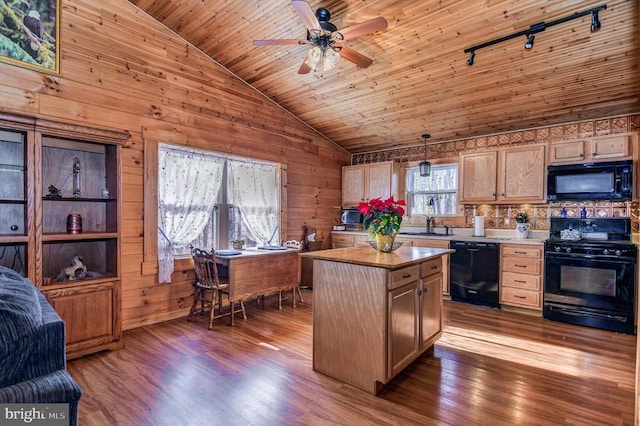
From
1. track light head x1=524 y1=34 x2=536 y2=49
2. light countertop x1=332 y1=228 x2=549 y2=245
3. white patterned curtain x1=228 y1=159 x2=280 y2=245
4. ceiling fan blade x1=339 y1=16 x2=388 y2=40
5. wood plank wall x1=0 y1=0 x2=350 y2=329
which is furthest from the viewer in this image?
white patterned curtain x1=228 y1=159 x2=280 y2=245

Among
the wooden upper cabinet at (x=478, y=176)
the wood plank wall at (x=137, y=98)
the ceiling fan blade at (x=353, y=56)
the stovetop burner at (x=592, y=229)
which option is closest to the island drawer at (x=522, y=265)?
the stovetop burner at (x=592, y=229)

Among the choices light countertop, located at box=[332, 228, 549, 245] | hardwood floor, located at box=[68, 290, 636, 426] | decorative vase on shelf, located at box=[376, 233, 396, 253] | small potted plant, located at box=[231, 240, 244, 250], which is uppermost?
Answer: decorative vase on shelf, located at box=[376, 233, 396, 253]

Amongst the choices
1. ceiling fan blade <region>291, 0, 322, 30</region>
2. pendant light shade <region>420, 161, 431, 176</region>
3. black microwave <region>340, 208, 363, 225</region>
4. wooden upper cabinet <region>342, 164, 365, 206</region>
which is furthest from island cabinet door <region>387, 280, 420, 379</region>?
wooden upper cabinet <region>342, 164, 365, 206</region>

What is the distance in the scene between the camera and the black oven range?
3658mm

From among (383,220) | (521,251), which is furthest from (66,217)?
(521,251)

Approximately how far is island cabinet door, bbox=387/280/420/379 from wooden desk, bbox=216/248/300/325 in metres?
2.04

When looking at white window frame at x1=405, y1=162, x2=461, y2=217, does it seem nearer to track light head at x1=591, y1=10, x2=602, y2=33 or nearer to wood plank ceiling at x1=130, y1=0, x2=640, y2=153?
wood plank ceiling at x1=130, y1=0, x2=640, y2=153

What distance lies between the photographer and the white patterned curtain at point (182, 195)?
4.00 metres

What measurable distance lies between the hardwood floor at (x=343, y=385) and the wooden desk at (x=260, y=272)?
0.47m

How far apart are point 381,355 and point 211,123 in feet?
11.6

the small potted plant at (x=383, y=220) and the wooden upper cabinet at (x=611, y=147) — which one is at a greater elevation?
the wooden upper cabinet at (x=611, y=147)

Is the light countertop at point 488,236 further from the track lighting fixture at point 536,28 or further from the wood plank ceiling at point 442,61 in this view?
the track lighting fixture at point 536,28

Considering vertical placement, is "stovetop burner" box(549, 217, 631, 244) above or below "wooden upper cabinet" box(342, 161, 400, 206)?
below

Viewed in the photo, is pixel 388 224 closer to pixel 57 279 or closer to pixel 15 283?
pixel 15 283
